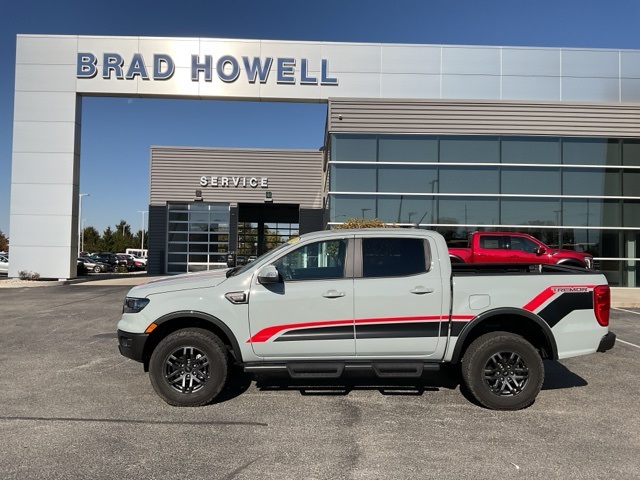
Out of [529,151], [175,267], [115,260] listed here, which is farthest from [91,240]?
[529,151]

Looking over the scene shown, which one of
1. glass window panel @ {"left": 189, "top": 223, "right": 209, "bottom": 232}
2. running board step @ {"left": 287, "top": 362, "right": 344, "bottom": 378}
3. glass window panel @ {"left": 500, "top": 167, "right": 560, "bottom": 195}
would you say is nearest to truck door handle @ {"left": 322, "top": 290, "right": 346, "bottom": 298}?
running board step @ {"left": 287, "top": 362, "right": 344, "bottom": 378}

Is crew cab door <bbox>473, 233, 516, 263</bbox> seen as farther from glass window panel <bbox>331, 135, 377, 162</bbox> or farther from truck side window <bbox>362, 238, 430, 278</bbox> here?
truck side window <bbox>362, 238, 430, 278</bbox>

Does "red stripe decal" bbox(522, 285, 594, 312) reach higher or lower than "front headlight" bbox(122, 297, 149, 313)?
higher

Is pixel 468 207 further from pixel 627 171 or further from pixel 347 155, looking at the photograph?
pixel 627 171

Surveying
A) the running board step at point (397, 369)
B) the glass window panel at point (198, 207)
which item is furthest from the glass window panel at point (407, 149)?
the running board step at point (397, 369)

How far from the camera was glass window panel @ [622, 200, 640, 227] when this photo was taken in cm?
1783

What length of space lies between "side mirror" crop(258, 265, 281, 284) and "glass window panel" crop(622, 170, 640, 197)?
18.0m

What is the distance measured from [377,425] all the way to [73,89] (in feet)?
66.7

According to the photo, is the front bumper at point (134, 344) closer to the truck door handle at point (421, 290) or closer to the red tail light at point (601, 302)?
the truck door handle at point (421, 290)

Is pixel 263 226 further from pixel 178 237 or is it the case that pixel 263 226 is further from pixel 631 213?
pixel 631 213

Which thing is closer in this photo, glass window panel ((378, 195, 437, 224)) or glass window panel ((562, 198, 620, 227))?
glass window panel ((378, 195, 437, 224))

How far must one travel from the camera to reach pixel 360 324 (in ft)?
15.4

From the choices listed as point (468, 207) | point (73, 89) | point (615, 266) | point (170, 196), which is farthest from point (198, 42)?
point (615, 266)

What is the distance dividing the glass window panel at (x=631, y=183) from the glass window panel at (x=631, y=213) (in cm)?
31
